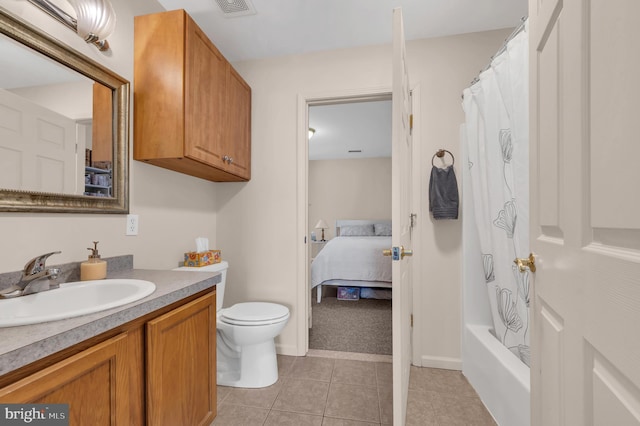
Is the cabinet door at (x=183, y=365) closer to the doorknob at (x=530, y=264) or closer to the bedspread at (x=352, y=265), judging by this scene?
the doorknob at (x=530, y=264)

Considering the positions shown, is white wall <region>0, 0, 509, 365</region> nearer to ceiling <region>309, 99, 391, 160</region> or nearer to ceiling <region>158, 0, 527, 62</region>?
ceiling <region>158, 0, 527, 62</region>

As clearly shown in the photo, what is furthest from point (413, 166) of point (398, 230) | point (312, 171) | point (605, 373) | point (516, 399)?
point (312, 171)

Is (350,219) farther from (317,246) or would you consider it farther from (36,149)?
(36,149)

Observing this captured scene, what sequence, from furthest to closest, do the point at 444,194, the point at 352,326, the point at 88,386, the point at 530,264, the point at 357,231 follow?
the point at 357,231 < the point at 352,326 < the point at 444,194 < the point at 530,264 < the point at 88,386

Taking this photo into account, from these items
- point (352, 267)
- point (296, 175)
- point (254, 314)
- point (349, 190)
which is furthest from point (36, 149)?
point (349, 190)

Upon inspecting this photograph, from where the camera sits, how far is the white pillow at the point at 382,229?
5.40 metres

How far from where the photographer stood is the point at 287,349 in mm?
2156

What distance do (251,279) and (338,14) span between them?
202 centimetres

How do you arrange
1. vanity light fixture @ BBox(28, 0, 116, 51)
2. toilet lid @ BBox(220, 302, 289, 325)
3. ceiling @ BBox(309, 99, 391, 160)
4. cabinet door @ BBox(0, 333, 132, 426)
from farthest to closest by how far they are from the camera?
ceiling @ BBox(309, 99, 391, 160) → toilet lid @ BBox(220, 302, 289, 325) → vanity light fixture @ BBox(28, 0, 116, 51) → cabinet door @ BBox(0, 333, 132, 426)

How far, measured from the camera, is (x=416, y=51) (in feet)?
6.68

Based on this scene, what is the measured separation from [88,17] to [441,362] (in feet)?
9.11

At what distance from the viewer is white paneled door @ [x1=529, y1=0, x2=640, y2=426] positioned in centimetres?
40

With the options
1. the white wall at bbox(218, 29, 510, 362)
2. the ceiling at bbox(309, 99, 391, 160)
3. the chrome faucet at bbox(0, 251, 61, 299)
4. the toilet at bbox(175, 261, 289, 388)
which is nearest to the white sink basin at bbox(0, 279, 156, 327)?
the chrome faucet at bbox(0, 251, 61, 299)

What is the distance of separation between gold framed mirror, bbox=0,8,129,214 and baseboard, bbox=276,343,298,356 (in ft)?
4.85
